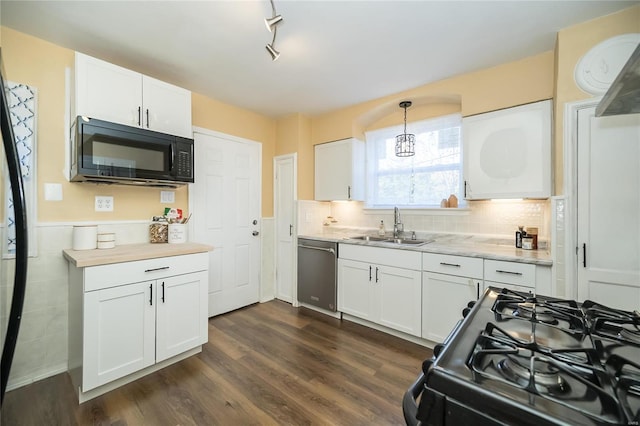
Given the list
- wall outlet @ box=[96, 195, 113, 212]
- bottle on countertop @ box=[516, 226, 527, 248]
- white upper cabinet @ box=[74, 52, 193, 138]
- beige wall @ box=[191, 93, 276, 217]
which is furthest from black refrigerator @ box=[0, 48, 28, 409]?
bottle on countertop @ box=[516, 226, 527, 248]

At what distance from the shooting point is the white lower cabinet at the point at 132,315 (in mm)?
1708

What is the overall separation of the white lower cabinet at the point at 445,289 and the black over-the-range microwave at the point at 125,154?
7.50 feet

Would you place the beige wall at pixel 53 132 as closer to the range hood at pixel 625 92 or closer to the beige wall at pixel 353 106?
the beige wall at pixel 353 106

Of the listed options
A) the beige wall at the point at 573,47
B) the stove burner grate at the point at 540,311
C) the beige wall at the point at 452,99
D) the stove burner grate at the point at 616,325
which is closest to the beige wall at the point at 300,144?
the beige wall at the point at 452,99

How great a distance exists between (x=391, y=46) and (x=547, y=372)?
7.40ft

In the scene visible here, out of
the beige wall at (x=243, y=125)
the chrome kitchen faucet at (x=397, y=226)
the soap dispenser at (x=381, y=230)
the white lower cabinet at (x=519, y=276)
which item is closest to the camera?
the white lower cabinet at (x=519, y=276)

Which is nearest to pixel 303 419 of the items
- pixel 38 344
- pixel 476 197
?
pixel 38 344

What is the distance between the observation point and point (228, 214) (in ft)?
10.7

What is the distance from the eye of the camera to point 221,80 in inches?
104

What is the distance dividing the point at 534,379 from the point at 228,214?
3141mm

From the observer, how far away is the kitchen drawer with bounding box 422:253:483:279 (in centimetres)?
218

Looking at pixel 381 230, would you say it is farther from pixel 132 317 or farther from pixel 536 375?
pixel 536 375

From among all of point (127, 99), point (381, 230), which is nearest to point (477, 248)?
point (381, 230)

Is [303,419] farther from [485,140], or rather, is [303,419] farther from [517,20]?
[517,20]
